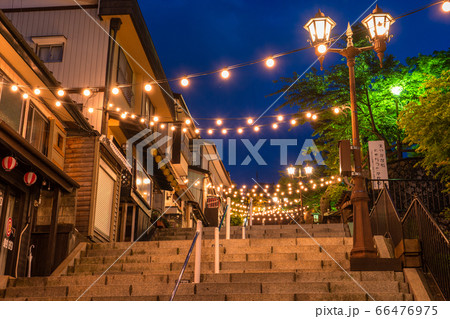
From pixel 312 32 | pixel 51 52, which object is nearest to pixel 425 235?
pixel 312 32

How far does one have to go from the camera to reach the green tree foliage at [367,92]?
24312 millimetres

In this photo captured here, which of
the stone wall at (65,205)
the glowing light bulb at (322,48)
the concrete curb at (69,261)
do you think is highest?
the glowing light bulb at (322,48)

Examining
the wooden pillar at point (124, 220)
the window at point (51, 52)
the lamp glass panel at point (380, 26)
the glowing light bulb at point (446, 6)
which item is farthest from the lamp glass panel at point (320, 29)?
the wooden pillar at point (124, 220)

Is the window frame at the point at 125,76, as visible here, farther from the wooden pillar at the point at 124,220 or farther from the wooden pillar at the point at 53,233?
the wooden pillar at the point at 53,233

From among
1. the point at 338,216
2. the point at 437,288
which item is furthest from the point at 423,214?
the point at 338,216

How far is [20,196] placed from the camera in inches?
485

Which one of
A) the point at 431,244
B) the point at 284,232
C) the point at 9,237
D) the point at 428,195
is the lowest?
the point at 431,244

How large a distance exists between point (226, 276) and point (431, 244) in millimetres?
3668

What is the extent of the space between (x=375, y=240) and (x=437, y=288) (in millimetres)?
2918

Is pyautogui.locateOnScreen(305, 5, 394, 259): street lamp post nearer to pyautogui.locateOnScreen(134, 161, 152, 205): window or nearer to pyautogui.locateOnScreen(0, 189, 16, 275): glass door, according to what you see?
pyautogui.locateOnScreen(0, 189, 16, 275): glass door

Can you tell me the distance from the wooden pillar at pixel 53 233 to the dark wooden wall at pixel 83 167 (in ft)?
7.51

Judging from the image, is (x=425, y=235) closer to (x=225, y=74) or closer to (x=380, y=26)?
(x=380, y=26)

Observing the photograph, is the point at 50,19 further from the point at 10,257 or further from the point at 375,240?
the point at 375,240

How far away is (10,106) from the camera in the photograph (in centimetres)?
1223
